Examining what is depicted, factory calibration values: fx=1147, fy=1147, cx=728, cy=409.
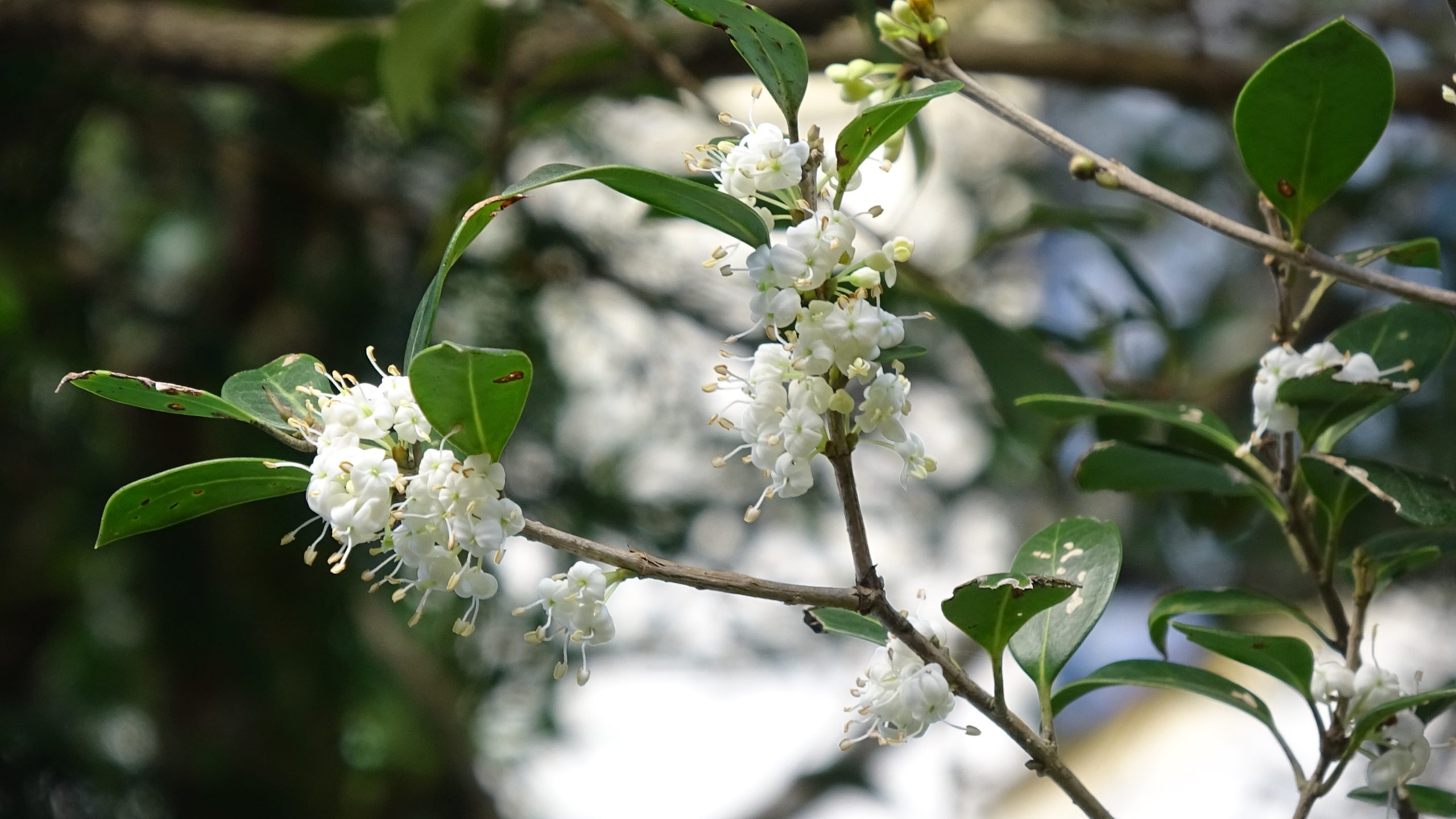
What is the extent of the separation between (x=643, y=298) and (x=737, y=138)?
2.78ft

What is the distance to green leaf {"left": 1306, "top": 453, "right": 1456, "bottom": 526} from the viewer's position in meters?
0.43

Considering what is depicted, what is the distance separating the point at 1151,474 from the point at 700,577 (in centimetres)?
31

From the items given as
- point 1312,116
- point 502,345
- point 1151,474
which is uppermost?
point 1312,116

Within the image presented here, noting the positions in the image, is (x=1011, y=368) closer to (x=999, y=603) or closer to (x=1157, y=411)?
(x=1157, y=411)

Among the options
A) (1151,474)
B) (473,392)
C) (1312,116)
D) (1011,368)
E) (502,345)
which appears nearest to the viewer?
(473,392)

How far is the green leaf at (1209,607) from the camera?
1.69 ft

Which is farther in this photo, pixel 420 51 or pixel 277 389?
pixel 420 51

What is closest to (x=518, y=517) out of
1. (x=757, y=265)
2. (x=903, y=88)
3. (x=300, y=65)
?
(x=757, y=265)

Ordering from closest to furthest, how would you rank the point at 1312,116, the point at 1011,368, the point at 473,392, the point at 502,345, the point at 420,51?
the point at 473,392 → the point at 1312,116 → the point at 1011,368 → the point at 420,51 → the point at 502,345

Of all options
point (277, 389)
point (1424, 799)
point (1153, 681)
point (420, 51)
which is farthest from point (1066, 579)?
point (420, 51)

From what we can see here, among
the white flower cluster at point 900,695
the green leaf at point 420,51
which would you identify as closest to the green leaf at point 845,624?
the white flower cluster at point 900,695

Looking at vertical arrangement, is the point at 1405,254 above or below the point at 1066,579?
above

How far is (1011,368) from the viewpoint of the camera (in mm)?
789

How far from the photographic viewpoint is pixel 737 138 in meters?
0.42
